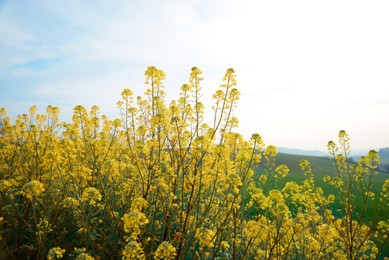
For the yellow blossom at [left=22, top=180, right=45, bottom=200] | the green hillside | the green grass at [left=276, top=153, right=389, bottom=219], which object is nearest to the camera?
the yellow blossom at [left=22, top=180, right=45, bottom=200]

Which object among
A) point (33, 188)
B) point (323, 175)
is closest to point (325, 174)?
point (323, 175)

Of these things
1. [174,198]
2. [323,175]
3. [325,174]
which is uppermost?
[174,198]

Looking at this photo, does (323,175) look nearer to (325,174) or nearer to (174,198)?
(325,174)

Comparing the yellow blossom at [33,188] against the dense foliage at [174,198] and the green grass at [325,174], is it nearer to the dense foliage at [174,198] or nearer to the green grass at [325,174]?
the dense foliage at [174,198]

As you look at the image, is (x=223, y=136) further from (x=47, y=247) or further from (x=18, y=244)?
(x=18, y=244)

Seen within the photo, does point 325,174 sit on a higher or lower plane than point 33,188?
lower

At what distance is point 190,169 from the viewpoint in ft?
15.4

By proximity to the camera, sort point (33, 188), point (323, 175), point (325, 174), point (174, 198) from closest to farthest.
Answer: point (33, 188) < point (174, 198) < point (323, 175) < point (325, 174)

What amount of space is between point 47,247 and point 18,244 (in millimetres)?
878

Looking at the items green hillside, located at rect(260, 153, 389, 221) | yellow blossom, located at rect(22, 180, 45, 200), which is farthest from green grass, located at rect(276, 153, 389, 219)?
yellow blossom, located at rect(22, 180, 45, 200)

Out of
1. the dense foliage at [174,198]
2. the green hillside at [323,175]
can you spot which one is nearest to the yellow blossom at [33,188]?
the dense foliage at [174,198]

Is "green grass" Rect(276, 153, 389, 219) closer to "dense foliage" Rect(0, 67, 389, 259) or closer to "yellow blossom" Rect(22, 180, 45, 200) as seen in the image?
"dense foliage" Rect(0, 67, 389, 259)

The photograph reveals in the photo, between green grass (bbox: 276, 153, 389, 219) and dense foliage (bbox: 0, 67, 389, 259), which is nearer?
dense foliage (bbox: 0, 67, 389, 259)

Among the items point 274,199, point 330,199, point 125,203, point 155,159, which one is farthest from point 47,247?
point 330,199
